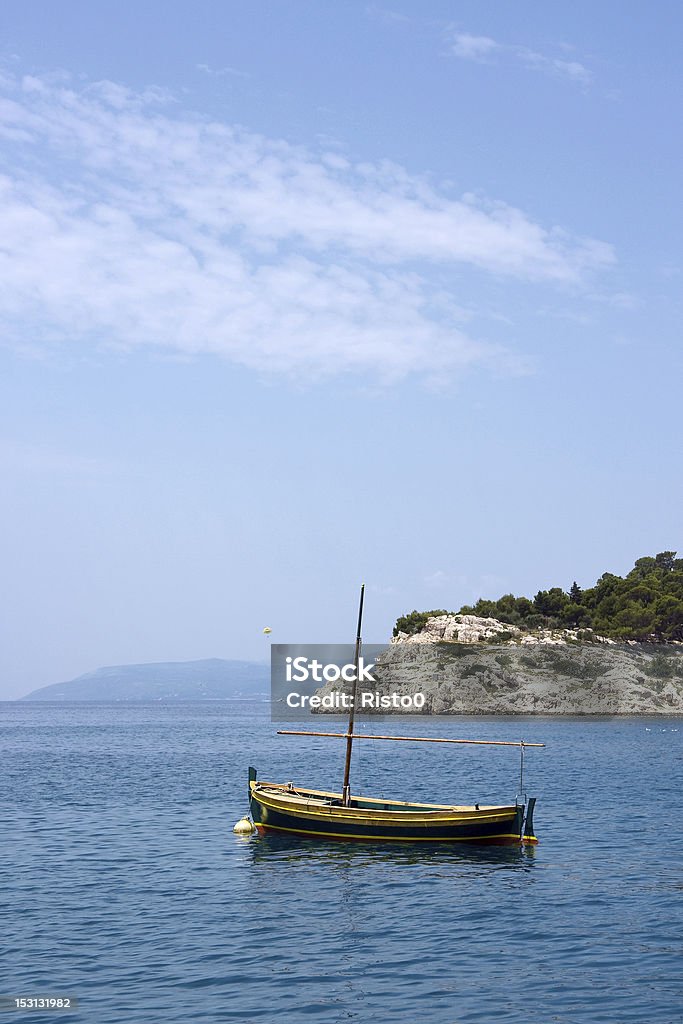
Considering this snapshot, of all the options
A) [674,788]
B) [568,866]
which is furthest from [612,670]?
[568,866]

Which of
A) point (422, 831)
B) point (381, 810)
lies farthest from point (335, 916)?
point (381, 810)

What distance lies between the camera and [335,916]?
100 feet

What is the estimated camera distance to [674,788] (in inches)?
2494

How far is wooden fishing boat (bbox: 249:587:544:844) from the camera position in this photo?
134ft

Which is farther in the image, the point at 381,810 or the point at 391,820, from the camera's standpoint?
the point at 381,810

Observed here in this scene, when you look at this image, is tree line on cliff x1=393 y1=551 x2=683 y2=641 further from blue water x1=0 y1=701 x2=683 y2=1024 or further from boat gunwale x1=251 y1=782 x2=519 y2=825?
boat gunwale x1=251 y1=782 x2=519 y2=825

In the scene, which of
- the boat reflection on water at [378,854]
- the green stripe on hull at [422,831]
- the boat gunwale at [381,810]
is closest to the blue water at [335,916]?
the boat reflection on water at [378,854]

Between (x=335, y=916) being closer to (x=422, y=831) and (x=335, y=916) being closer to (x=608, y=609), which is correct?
(x=422, y=831)

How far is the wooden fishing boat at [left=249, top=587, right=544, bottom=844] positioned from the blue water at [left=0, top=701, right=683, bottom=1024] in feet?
2.15

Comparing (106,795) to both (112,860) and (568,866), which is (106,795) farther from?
(568,866)

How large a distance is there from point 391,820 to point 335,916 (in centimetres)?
1089

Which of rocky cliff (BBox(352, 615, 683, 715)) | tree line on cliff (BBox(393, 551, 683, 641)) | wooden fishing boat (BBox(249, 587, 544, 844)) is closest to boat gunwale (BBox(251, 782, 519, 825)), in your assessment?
wooden fishing boat (BBox(249, 587, 544, 844))

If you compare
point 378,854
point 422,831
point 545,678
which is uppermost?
point 545,678

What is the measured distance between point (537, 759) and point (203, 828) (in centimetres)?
4439
